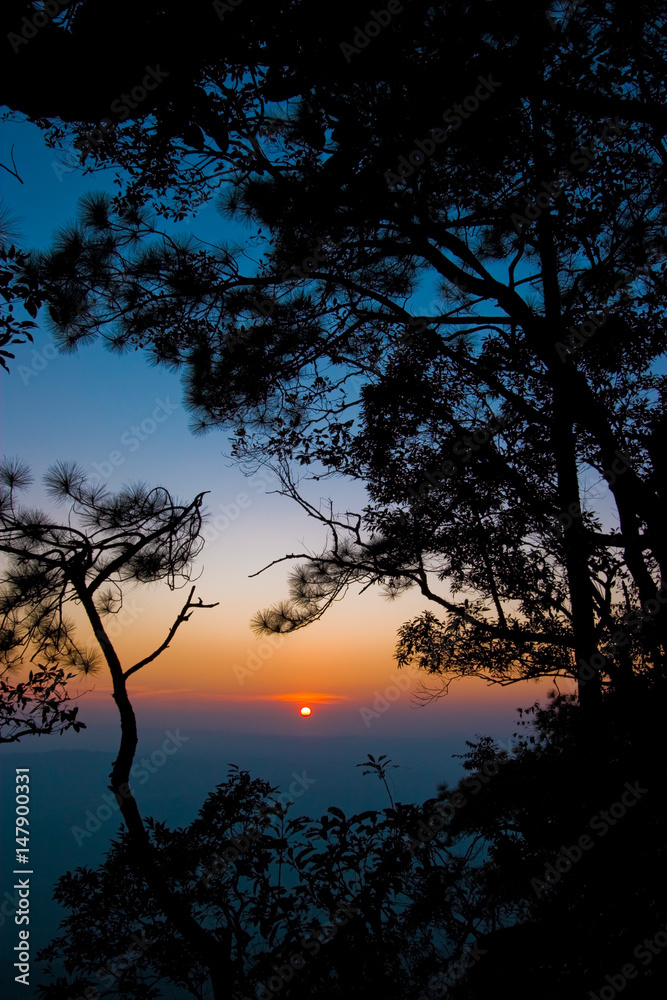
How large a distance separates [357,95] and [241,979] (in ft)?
14.7

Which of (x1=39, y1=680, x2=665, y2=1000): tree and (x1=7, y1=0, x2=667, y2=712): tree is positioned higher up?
(x1=7, y1=0, x2=667, y2=712): tree

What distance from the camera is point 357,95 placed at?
9.41 ft

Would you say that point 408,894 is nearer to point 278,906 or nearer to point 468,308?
point 278,906

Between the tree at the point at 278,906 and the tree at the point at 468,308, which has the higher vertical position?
the tree at the point at 468,308

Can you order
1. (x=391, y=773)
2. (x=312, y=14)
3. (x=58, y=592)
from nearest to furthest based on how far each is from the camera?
(x=312, y=14)
(x=391, y=773)
(x=58, y=592)

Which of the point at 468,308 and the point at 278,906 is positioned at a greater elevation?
the point at 468,308

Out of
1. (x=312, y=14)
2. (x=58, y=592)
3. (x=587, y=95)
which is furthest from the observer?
(x=58, y=592)

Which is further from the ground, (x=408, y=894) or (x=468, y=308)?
(x=468, y=308)

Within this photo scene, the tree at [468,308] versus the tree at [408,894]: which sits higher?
the tree at [468,308]

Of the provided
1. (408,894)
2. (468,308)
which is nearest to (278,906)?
(408,894)

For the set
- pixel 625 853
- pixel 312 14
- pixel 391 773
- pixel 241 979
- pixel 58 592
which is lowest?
pixel 241 979

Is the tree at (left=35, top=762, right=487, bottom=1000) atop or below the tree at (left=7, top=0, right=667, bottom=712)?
below

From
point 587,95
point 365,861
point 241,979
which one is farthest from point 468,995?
point 587,95

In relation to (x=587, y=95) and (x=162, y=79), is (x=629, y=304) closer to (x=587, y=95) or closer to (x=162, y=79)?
(x=587, y=95)
